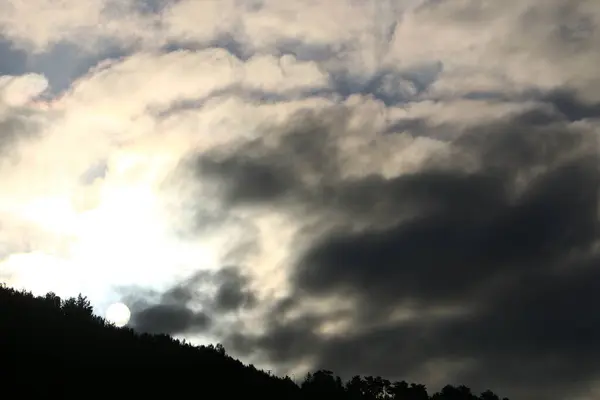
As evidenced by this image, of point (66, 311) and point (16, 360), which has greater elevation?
point (66, 311)

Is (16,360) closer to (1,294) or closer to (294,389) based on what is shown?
(1,294)

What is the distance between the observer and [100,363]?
26234 millimetres

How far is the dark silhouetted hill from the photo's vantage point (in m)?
22.3

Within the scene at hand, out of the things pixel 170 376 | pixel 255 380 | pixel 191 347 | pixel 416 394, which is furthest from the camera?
pixel 416 394

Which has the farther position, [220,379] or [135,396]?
[220,379]

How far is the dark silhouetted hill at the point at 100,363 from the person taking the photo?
73.2ft

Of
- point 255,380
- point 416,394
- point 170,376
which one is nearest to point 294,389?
point 255,380

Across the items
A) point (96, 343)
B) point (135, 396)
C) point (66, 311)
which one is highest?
point (66, 311)

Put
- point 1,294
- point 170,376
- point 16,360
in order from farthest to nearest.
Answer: point 1,294 < point 170,376 < point 16,360

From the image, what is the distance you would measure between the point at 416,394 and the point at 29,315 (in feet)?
217

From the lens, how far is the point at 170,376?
28.0 meters

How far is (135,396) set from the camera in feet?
78.2

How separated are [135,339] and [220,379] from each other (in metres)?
4.97

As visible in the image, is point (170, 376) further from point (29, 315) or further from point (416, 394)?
point (416, 394)
